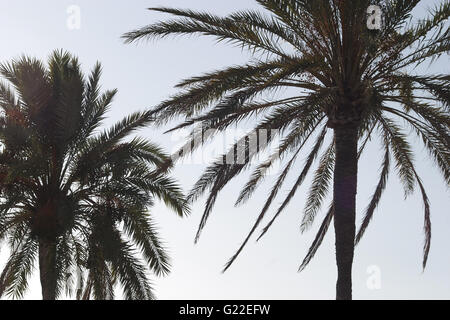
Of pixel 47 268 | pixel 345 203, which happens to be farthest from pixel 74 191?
pixel 345 203

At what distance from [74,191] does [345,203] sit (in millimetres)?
6909

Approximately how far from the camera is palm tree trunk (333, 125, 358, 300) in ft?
45.2

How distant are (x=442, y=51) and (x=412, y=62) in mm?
601

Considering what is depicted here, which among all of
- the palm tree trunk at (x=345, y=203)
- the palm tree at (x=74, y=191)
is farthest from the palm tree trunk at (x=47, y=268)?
the palm tree trunk at (x=345, y=203)

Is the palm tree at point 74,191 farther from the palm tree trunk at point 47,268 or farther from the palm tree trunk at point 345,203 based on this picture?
the palm tree trunk at point 345,203

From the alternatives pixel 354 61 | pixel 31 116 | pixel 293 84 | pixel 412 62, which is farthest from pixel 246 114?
pixel 31 116

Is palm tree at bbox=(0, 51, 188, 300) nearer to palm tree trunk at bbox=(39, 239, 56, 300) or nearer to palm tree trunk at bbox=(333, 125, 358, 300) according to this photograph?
palm tree trunk at bbox=(39, 239, 56, 300)

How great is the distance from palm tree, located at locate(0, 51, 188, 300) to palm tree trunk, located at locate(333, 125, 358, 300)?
4.60 meters

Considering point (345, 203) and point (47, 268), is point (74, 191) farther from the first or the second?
point (345, 203)

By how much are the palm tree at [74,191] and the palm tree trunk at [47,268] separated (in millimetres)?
23

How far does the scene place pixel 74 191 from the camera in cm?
1753

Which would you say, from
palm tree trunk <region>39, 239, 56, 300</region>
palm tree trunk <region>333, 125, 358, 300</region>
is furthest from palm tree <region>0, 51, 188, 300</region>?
palm tree trunk <region>333, 125, 358, 300</region>

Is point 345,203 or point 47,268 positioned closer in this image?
point 345,203

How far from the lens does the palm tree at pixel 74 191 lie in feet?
54.9
